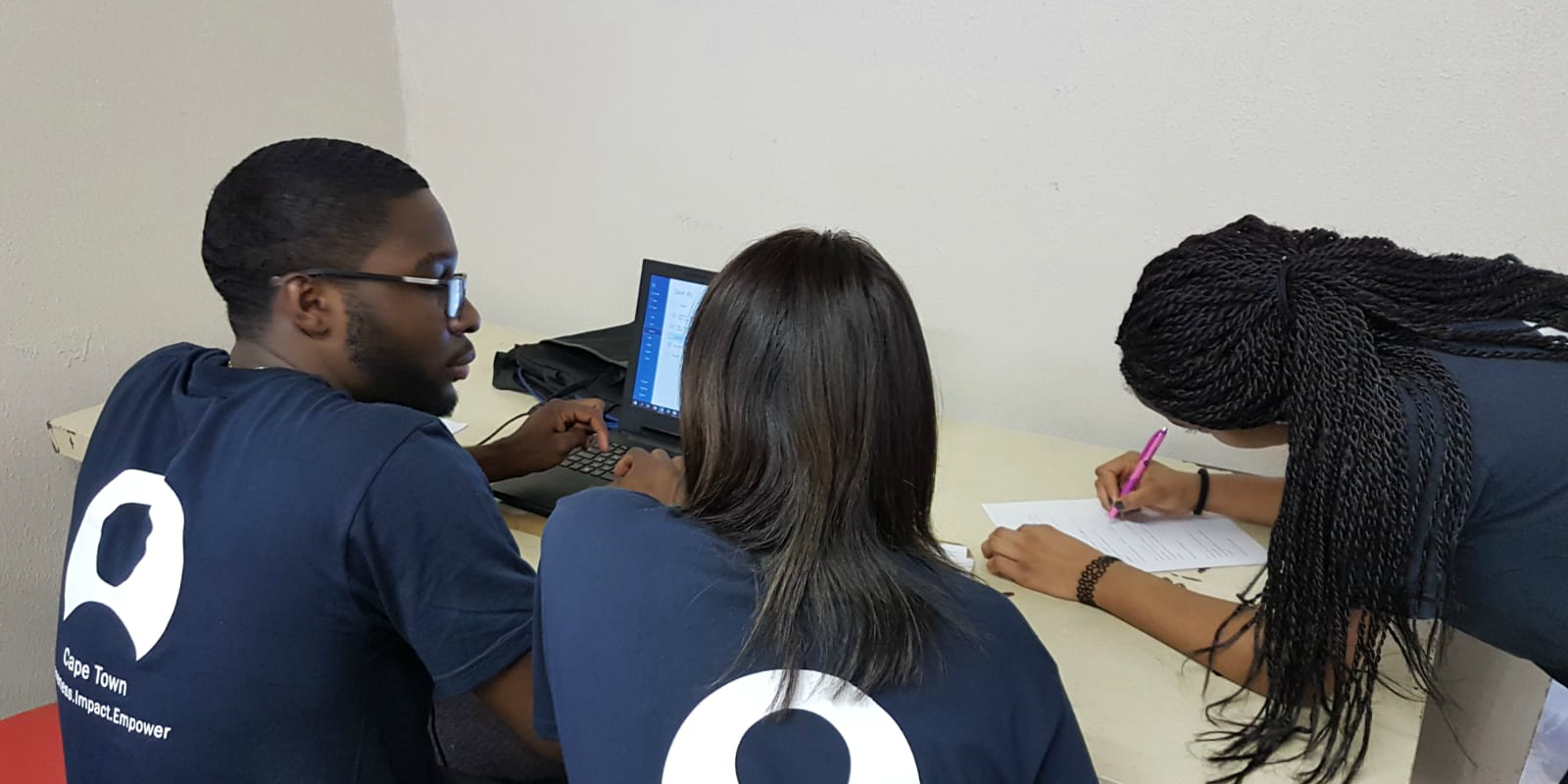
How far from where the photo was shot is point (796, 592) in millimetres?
680

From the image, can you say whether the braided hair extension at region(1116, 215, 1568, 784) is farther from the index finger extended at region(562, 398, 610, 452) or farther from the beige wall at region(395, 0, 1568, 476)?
the index finger extended at region(562, 398, 610, 452)

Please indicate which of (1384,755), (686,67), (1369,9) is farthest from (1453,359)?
(686,67)

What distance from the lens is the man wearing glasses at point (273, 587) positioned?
2.71 ft

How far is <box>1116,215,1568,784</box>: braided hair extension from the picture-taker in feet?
2.80

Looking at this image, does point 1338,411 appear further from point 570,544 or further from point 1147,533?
point 570,544

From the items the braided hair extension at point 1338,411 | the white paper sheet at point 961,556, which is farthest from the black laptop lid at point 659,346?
the braided hair extension at point 1338,411

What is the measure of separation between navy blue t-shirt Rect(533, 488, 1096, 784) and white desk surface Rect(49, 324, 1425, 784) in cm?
23

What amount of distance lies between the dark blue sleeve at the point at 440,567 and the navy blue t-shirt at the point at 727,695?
0.43 ft

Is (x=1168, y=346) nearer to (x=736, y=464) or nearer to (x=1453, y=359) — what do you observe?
(x=1453, y=359)

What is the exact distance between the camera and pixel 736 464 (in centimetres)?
75

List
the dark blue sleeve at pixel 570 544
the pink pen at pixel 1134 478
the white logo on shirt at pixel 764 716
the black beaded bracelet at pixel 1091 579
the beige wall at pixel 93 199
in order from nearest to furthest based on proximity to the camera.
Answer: the white logo on shirt at pixel 764 716, the dark blue sleeve at pixel 570 544, the black beaded bracelet at pixel 1091 579, the pink pen at pixel 1134 478, the beige wall at pixel 93 199

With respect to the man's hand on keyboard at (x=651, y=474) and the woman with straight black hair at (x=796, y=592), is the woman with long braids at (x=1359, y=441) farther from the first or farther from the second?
the man's hand on keyboard at (x=651, y=474)

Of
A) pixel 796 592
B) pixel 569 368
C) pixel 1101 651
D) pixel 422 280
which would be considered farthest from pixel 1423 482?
pixel 569 368

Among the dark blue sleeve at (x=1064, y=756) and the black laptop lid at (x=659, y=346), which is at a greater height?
the black laptop lid at (x=659, y=346)
